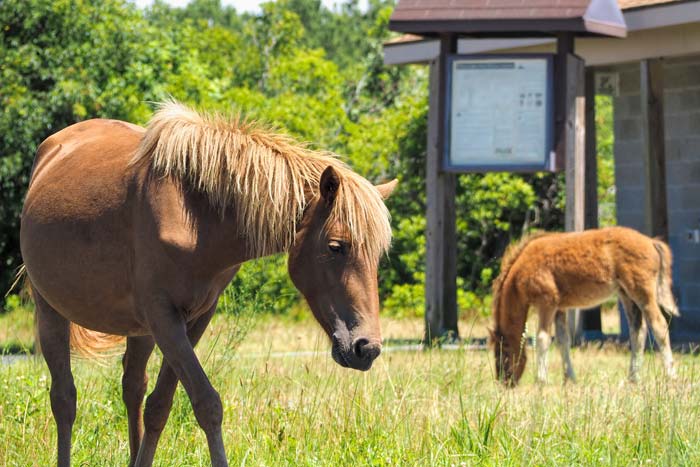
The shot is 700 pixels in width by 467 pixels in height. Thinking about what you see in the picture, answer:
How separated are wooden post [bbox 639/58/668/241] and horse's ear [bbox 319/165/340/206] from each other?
9460 millimetres

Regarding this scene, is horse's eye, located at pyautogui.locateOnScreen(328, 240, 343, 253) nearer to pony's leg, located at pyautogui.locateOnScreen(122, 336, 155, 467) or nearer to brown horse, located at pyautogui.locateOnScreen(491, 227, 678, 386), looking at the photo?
pony's leg, located at pyautogui.locateOnScreen(122, 336, 155, 467)

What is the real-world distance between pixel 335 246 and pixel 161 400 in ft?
4.26

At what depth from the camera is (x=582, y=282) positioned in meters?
10.7

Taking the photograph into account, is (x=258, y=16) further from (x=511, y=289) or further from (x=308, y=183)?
(x=308, y=183)

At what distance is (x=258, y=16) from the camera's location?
30.0m

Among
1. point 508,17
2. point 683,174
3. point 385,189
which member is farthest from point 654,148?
point 385,189

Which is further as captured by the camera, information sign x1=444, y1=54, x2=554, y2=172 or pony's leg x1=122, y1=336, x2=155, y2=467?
information sign x1=444, y1=54, x2=554, y2=172

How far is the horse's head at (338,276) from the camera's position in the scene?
469cm

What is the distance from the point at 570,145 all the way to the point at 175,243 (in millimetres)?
7993

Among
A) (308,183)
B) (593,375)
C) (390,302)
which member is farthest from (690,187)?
(308,183)

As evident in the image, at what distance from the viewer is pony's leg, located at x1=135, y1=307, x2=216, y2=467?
5453 millimetres

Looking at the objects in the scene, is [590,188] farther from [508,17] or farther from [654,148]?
[508,17]

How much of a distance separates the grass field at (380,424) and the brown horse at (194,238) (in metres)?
0.78

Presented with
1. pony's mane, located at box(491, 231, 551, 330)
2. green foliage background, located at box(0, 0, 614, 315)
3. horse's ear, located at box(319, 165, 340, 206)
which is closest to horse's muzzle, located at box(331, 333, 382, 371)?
horse's ear, located at box(319, 165, 340, 206)
